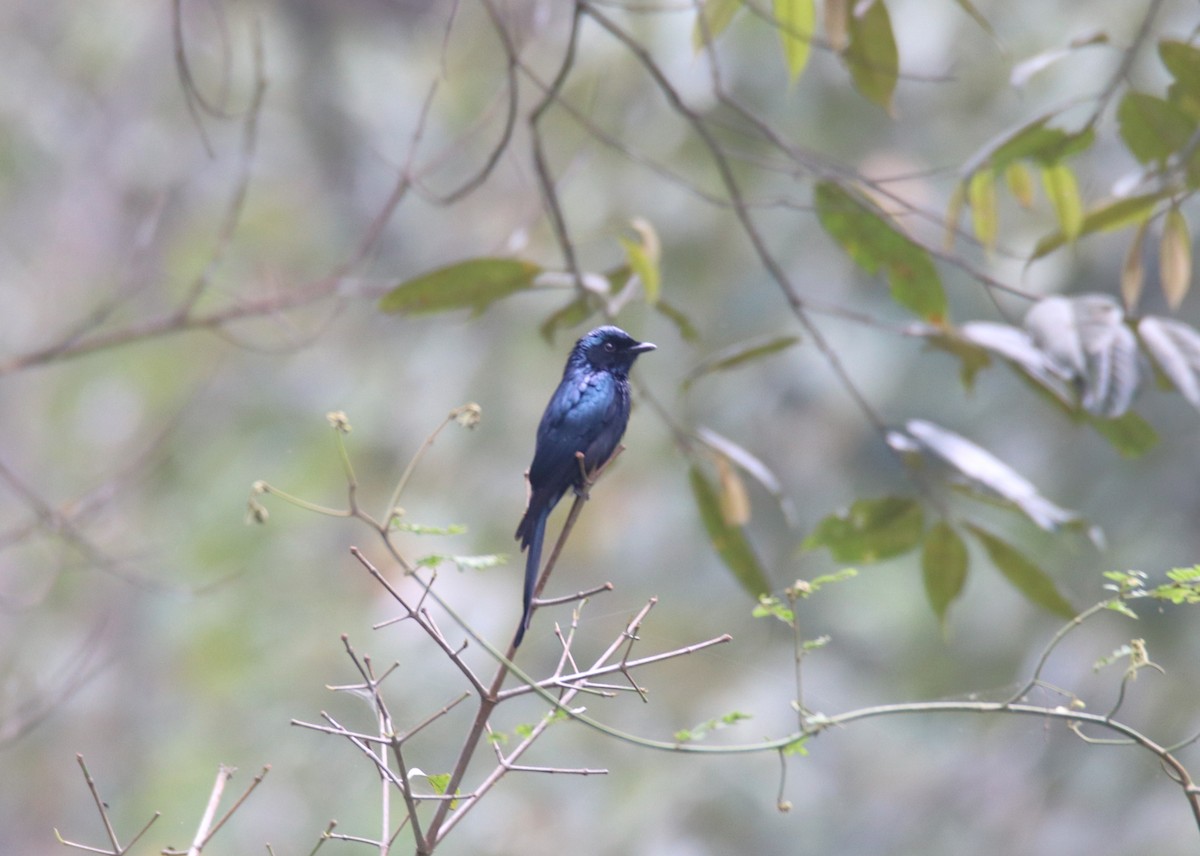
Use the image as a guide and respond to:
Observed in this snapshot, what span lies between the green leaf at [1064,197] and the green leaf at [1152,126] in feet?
0.43

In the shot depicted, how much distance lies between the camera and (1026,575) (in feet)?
7.55

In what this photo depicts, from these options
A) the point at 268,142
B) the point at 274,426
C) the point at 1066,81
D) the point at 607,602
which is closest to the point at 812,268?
the point at 1066,81

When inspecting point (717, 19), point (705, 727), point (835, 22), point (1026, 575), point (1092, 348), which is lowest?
point (705, 727)

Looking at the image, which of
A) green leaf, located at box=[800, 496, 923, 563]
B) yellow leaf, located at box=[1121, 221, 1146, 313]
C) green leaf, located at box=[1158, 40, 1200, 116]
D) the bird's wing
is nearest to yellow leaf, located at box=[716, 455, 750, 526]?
green leaf, located at box=[800, 496, 923, 563]

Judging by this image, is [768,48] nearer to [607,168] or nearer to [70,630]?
[607,168]

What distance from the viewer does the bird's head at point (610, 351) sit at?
189 centimetres

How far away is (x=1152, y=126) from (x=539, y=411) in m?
2.66

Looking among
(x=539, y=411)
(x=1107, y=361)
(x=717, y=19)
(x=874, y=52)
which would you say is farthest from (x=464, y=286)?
(x=539, y=411)

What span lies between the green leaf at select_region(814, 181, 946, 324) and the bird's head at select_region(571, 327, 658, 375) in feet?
1.96

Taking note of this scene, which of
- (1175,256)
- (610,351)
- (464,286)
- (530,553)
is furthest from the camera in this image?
(1175,256)

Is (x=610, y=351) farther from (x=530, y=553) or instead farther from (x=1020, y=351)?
(x=1020, y=351)

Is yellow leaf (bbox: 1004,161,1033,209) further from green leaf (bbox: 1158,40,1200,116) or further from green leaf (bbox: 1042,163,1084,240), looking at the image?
green leaf (bbox: 1158,40,1200,116)

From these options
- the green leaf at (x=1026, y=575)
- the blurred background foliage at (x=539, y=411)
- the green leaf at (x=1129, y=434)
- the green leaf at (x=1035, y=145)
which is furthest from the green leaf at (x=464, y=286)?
the green leaf at (x=1129, y=434)

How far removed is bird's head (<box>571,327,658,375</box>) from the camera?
189 centimetres
